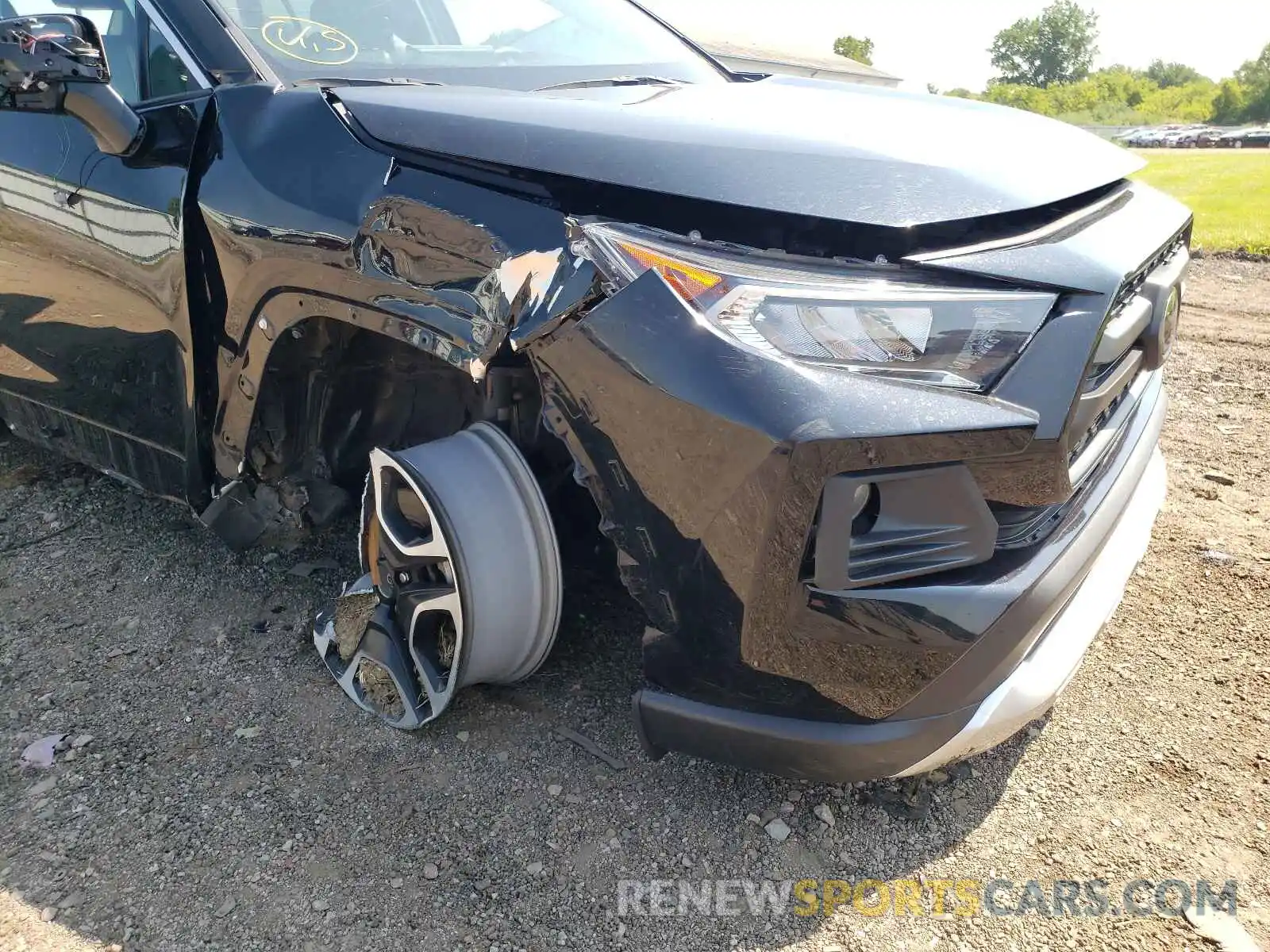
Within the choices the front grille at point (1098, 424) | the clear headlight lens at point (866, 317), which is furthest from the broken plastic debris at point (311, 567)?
the front grille at point (1098, 424)

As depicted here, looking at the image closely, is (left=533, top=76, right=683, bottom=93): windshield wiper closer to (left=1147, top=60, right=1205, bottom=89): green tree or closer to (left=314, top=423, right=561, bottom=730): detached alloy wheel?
(left=314, top=423, right=561, bottom=730): detached alloy wheel

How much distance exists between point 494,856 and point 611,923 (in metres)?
0.29

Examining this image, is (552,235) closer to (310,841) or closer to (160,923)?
(310,841)

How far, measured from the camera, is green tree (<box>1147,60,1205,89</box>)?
9719cm

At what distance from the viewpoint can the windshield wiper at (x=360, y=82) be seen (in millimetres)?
2132

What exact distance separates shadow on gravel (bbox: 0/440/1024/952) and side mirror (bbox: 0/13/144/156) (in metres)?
1.40

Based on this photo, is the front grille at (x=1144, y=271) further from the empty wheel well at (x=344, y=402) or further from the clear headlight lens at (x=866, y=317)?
the empty wheel well at (x=344, y=402)

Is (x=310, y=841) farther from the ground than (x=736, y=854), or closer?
closer

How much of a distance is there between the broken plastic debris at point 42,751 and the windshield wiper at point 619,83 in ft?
6.49

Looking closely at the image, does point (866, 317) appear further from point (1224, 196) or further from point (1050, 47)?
point (1050, 47)

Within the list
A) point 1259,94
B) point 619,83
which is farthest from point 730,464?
point 1259,94

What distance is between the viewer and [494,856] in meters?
1.86

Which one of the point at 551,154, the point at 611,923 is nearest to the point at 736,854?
the point at 611,923

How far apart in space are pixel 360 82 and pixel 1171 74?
119 meters
